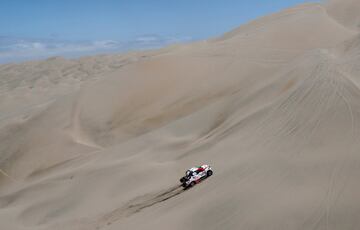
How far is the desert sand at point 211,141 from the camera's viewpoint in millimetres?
12555

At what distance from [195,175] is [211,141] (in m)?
4.17

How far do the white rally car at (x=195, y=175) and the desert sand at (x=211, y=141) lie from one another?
0.31 m

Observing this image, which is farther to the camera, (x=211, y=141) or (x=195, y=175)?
(x=211, y=141)

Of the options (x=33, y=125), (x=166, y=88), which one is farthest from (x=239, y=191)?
(x=33, y=125)

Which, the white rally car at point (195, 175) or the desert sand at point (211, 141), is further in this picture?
the white rally car at point (195, 175)

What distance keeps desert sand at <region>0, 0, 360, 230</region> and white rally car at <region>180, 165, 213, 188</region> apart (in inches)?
12.1

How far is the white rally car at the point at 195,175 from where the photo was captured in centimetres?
1545

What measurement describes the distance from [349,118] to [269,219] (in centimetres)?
554

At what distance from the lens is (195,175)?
50.8 ft

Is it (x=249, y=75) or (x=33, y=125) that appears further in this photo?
(x=33, y=125)

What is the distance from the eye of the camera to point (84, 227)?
1598cm

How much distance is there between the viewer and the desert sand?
41.2ft

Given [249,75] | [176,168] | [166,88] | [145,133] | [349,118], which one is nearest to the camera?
[349,118]

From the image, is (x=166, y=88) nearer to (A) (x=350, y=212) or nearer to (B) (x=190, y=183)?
(B) (x=190, y=183)
